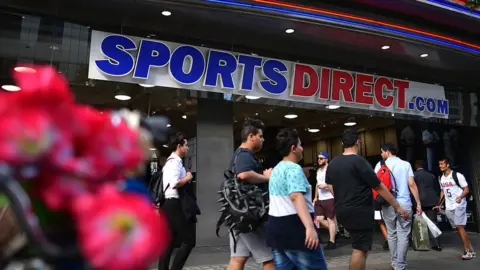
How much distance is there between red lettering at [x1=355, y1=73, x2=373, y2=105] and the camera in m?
9.30

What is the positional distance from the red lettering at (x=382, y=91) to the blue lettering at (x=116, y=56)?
570 cm

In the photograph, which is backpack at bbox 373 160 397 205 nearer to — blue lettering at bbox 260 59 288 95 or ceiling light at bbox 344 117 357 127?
blue lettering at bbox 260 59 288 95

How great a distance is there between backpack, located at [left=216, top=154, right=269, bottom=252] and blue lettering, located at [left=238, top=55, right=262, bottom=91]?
4100 millimetres

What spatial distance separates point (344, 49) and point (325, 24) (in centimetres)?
156

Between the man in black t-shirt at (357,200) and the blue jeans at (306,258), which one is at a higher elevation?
the man in black t-shirt at (357,200)

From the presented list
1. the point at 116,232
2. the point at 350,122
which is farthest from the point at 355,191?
the point at 350,122

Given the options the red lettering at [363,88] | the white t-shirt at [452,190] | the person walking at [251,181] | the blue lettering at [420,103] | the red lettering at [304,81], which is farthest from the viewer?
the blue lettering at [420,103]

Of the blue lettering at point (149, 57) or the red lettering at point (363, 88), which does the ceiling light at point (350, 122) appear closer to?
the red lettering at point (363, 88)

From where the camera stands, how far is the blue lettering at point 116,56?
6922 millimetres

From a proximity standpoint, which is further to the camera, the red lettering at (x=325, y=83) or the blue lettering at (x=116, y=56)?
the red lettering at (x=325, y=83)

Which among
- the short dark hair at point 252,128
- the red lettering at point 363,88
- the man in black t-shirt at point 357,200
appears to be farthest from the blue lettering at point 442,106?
the short dark hair at point 252,128

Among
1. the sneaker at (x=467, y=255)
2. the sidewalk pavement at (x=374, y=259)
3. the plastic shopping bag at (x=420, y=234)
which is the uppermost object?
the plastic shopping bag at (x=420, y=234)

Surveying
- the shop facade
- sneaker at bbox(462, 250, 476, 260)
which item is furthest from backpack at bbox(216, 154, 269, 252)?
sneaker at bbox(462, 250, 476, 260)

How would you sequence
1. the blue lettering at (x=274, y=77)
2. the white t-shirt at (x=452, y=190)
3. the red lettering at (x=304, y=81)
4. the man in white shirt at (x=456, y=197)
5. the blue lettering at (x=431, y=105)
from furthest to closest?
1. the blue lettering at (x=431, y=105)
2. the red lettering at (x=304, y=81)
3. the blue lettering at (x=274, y=77)
4. the white t-shirt at (x=452, y=190)
5. the man in white shirt at (x=456, y=197)
